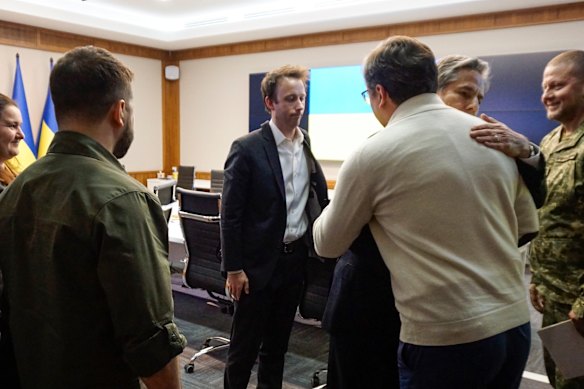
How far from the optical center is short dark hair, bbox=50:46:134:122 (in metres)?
1.01

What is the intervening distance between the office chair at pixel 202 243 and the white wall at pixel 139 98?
4250mm

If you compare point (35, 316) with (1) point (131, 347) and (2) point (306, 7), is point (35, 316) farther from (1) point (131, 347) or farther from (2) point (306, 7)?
(2) point (306, 7)

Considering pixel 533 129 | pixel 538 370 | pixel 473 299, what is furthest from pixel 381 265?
pixel 533 129

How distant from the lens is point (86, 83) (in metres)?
1.01

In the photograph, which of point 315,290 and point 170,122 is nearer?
point 315,290

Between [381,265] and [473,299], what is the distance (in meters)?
0.28

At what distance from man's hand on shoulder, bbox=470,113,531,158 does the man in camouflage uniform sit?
0.65 m

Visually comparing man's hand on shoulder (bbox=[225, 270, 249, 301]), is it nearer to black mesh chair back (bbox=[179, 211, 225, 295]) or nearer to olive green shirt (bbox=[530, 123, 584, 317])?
black mesh chair back (bbox=[179, 211, 225, 295])

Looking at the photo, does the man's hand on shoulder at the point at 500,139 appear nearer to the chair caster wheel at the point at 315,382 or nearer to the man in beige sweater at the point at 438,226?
the man in beige sweater at the point at 438,226

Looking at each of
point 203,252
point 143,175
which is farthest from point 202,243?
point 143,175

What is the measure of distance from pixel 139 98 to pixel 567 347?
711 centimetres

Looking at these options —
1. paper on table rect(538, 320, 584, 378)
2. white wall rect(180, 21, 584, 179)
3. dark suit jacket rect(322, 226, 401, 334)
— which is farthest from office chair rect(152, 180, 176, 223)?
paper on table rect(538, 320, 584, 378)

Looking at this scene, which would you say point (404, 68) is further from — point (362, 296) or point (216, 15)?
point (216, 15)

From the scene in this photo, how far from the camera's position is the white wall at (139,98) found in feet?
20.3
